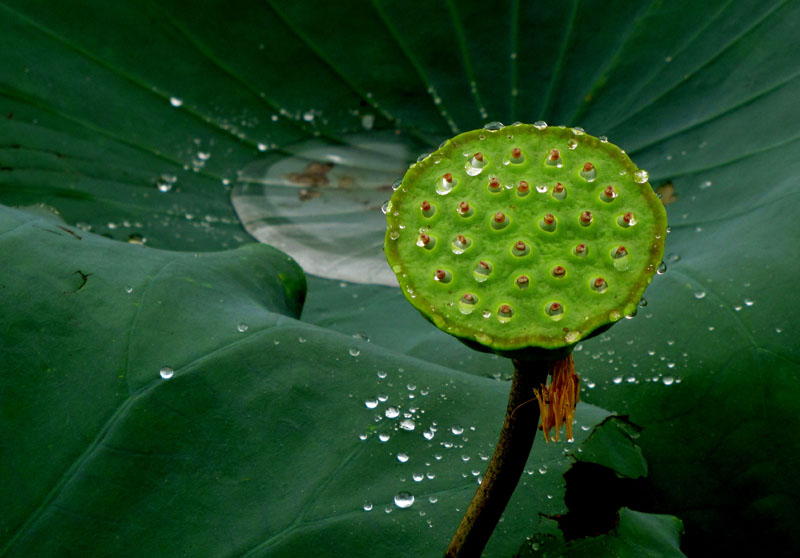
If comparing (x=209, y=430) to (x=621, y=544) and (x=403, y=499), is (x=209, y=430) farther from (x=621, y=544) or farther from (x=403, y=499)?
(x=621, y=544)

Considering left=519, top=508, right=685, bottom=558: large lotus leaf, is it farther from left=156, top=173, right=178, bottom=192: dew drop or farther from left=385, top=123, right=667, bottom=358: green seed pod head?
left=156, top=173, right=178, bottom=192: dew drop

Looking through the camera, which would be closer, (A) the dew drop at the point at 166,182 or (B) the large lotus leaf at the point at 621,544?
(B) the large lotus leaf at the point at 621,544

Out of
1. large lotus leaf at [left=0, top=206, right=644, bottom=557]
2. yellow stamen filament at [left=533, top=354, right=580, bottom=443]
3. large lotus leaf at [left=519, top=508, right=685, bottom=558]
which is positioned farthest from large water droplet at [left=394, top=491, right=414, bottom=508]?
yellow stamen filament at [left=533, top=354, right=580, bottom=443]

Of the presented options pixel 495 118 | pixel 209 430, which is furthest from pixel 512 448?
pixel 495 118

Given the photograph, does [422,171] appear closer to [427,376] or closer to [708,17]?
[427,376]

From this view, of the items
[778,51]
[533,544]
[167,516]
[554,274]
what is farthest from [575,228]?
[778,51]

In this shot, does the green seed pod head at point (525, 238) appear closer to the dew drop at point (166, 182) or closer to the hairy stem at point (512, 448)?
the hairy stem at point (512, 448)

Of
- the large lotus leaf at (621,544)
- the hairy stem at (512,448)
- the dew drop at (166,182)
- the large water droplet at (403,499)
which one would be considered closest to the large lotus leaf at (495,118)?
the dew drop at (166,182)
